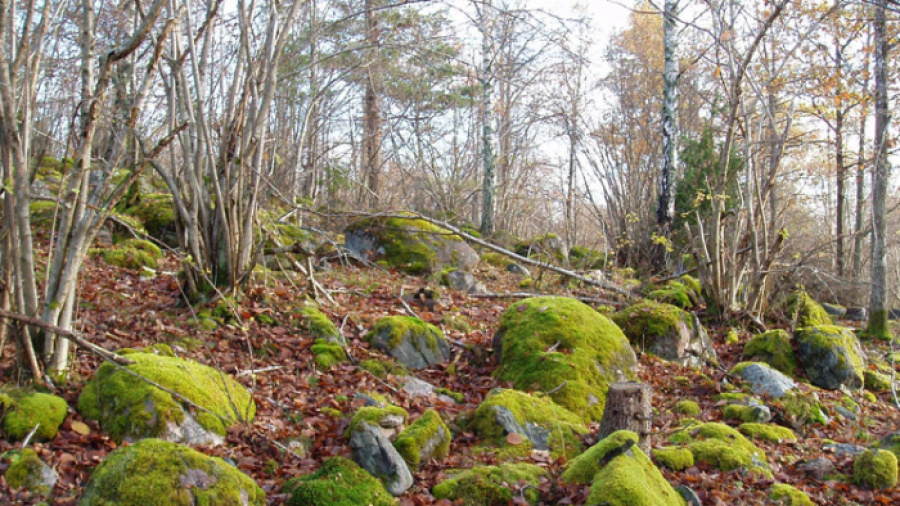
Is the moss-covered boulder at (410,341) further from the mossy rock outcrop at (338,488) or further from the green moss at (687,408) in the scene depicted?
the mossy rock outcrop at (338,488)

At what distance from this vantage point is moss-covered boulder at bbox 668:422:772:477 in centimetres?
445

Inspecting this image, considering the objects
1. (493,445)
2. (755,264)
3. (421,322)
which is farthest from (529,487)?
(755,264)

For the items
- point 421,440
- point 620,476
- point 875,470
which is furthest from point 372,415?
point 875,470

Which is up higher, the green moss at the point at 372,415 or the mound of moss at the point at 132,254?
the mound of moss at the point at 132,254

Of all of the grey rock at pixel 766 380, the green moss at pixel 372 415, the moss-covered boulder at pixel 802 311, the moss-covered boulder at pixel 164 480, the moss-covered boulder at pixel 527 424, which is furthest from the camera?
the moss-covered boulder at pixel 802 311

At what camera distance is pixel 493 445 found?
14.6 ft

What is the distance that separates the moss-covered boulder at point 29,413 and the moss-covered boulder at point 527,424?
2741 mm

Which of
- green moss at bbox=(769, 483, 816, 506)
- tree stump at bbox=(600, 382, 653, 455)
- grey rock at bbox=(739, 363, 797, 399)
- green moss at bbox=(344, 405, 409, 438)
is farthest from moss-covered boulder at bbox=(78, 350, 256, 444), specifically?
grey rock at bbox=(739, 363, 797, 399)

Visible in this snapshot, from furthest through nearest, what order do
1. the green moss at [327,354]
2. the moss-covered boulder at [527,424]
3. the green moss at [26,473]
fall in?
the green moss at [327,354]
the moss-covered boulder at [527,424]
the green moss at [26,473]

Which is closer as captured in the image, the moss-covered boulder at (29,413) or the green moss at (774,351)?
the moss-covered boulder at (29,413)

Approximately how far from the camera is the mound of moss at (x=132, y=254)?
24.4ft

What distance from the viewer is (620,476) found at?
336 centimetres

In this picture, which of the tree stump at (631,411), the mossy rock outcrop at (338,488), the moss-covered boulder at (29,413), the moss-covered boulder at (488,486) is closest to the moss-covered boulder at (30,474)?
the moss-covered boulder at (29,413)

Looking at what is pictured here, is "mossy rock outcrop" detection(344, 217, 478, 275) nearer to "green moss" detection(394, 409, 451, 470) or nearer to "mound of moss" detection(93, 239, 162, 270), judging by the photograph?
"mound of moss" detection(93, 239, 162, 270)
